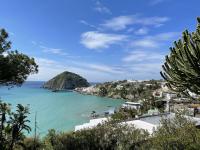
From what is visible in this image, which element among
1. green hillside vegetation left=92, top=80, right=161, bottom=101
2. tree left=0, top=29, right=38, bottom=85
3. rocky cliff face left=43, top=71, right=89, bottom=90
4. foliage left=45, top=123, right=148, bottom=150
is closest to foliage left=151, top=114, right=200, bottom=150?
foliage left=45, top=123, right=148, bottom=150

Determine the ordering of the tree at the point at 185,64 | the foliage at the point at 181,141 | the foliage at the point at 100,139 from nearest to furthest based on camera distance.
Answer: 1. the tree at the point at 185,64
2. the foliage at the point at 181,141
3. the foliage at the point at 100,139

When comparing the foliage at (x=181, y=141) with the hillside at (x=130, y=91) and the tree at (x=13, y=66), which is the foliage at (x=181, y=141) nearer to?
the tree at (x=13, y=66)

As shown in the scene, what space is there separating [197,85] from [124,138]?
5185 mm

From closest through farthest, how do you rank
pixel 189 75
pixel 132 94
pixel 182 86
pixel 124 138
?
pixel 189 75
pixel 182 86
pixel 124 138
pixel 132 94

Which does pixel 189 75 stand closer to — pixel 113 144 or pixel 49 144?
pixel 113 144

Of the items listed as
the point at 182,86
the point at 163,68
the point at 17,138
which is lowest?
the point at 17,138

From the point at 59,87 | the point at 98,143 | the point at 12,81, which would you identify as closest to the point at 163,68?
the point at 98,143

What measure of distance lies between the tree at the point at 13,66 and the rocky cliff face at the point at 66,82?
526ft

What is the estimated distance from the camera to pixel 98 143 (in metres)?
13.5

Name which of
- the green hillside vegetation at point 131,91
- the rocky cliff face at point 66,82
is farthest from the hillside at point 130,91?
the rocky cliff face at point 66,82

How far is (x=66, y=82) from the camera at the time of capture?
17775 cm

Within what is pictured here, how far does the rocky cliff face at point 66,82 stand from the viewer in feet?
577

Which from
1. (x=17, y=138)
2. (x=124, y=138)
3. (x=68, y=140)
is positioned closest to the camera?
(x=124, y=138)

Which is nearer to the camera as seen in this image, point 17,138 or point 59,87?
point 17,138
